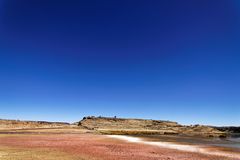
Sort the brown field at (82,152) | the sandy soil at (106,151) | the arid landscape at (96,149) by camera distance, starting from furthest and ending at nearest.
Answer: the sandy soil at (106,151) → the arid landscape at (96,149) → the brown field at (82,152)

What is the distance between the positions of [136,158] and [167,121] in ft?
564

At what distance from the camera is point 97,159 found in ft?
82.9

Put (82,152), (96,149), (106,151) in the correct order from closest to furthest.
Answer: (82,152) → (106,151) → (96,149)

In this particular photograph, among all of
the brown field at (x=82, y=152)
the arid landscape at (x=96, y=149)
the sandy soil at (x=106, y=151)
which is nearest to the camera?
the brown field at (x=82, y=152)

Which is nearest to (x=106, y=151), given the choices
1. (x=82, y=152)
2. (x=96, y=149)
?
(x=96, y=149)

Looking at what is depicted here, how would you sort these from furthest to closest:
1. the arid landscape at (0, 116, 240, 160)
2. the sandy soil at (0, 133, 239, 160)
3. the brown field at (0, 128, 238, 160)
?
the sandy soil at (0, 133, 239, 160), the arid landscape at (0, 116, 240, 160), the brown field at (0, 128, 238, 160)

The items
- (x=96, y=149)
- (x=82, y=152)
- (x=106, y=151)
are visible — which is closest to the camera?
(x=82, y=152)

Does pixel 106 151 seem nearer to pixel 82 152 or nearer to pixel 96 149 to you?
pixel 96 149

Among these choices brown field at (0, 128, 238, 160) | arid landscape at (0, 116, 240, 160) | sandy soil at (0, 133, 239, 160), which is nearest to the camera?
brown field at (0, 128, 238, 160)

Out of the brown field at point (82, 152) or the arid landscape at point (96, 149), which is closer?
the brown field at point (82, 152)

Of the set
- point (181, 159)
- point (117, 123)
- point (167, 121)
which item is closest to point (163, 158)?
point (181, 159)

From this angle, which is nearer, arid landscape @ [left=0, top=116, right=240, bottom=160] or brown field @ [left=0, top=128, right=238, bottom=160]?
brown field @ [left=0, top=128, right=238, bottom=160]

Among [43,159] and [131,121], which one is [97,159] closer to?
[43,159]

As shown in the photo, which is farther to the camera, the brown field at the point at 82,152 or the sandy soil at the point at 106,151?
the sandy soil at the point at 106,151
